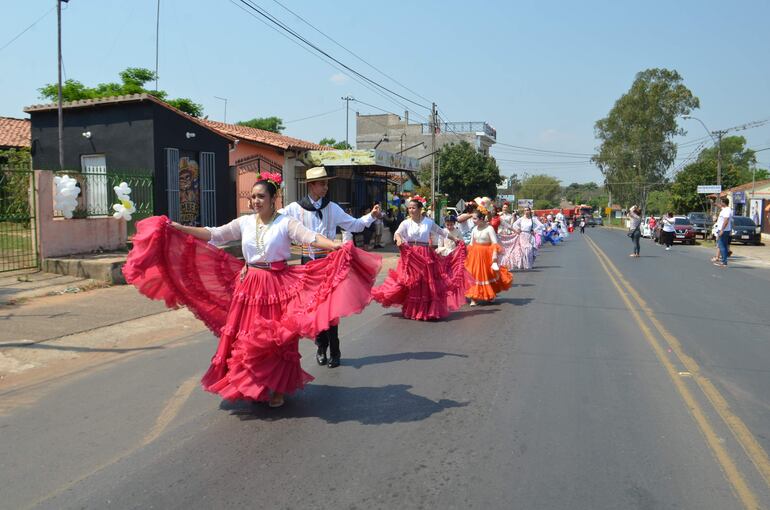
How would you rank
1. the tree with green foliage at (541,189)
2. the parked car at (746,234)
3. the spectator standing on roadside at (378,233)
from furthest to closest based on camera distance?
1. the tree with green foliage at (541,189)
2. the parked car at (746,234)
3. the spectator standing on roadside at (378,233)

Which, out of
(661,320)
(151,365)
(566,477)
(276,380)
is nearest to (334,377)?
(276,380)

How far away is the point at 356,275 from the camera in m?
5.17

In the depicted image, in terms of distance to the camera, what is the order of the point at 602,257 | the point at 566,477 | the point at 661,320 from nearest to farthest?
the point at 566,477, the point at 661,320, the point at 602,257

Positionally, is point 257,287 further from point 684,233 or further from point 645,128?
point 645,128

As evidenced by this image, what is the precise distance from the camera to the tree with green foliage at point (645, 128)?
209ft

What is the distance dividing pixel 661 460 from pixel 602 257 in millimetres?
20646

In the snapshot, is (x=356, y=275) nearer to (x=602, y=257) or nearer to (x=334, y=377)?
(x=334, y=377)

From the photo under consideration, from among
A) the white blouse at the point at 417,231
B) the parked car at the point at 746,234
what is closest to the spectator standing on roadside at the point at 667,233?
the parked car at the point at 746,234

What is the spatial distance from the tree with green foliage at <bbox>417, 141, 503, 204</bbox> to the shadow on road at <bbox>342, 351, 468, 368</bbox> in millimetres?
49620

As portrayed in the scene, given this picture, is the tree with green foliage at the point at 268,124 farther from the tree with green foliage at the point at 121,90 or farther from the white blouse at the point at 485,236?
the white blouse at the point at 485,236

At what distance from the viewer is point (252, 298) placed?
522 centimetres

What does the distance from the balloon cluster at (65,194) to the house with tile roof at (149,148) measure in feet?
15.6

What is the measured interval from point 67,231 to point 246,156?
505 inches

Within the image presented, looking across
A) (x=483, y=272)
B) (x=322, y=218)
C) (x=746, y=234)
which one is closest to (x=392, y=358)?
(x=322, y=218)
